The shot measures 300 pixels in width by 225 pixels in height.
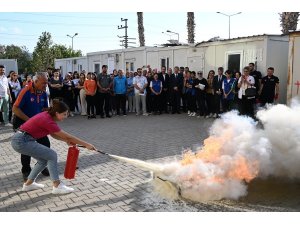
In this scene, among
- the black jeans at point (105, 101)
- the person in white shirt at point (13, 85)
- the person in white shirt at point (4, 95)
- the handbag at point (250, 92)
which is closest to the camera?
the handbag at point (250, 92)

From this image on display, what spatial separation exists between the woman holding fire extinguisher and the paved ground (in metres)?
0.46

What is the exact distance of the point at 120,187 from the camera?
580cm

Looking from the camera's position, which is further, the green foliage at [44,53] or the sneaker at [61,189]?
the green foliage at [44,53]

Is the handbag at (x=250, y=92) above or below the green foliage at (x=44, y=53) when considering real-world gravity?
below

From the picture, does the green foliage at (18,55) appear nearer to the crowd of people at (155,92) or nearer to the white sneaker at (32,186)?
the crowd of people at (155,92)

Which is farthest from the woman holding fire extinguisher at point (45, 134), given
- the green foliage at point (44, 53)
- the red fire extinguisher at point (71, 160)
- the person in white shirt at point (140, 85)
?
the green foliage at point (44, 53)

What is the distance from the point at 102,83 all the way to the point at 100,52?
7582mm

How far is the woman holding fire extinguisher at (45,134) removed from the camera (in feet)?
16.9

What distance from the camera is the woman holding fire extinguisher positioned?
5.14m

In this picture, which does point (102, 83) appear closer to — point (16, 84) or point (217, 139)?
point (16, 84)

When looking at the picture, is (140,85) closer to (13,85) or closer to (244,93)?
(244,93)

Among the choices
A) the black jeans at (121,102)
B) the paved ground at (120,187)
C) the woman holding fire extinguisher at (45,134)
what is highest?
the woman holding fire extinguisher at (45,134)

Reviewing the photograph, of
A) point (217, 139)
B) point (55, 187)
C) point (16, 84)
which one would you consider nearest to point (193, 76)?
point (16, 84)

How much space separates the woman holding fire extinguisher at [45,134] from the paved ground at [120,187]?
0.46m
